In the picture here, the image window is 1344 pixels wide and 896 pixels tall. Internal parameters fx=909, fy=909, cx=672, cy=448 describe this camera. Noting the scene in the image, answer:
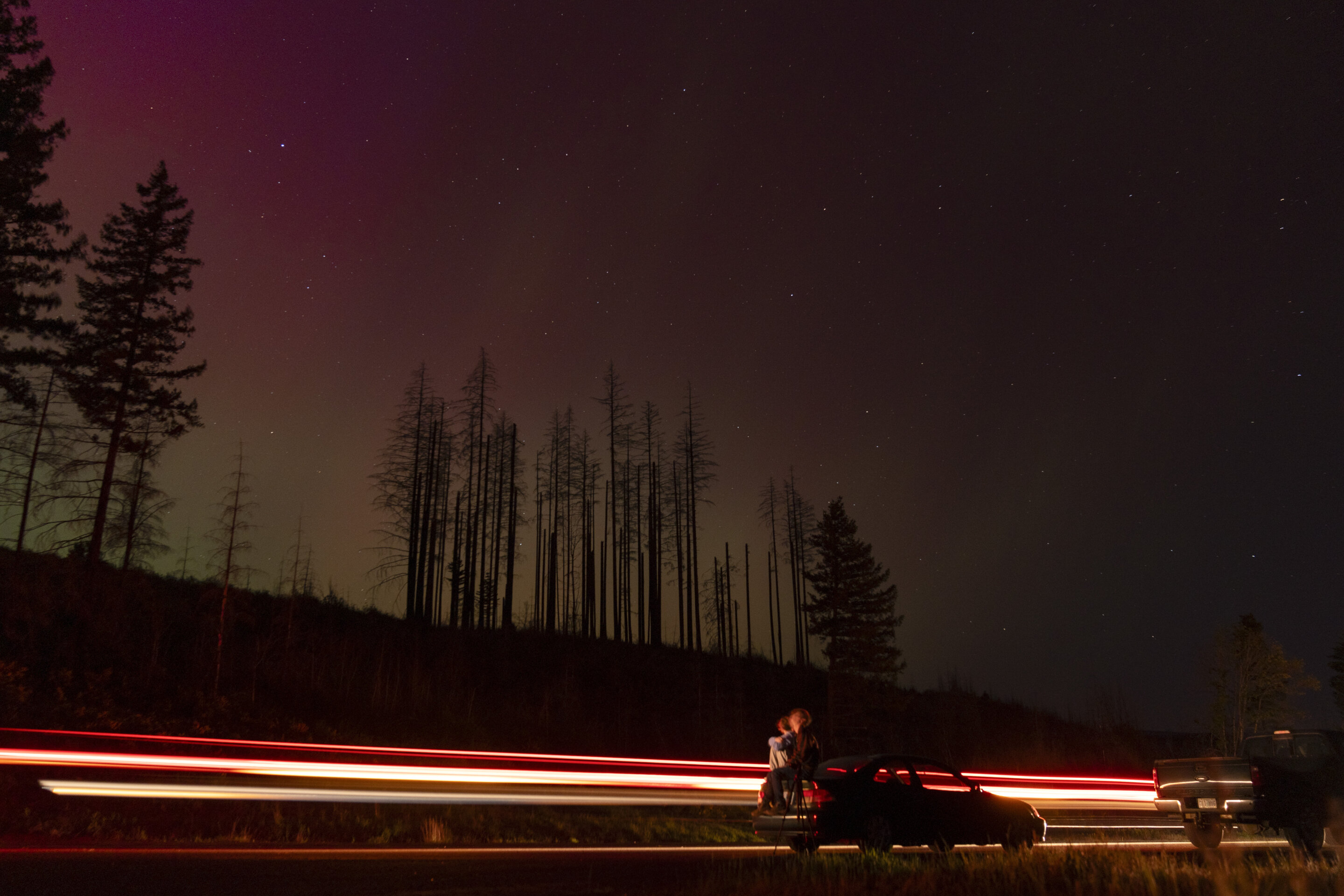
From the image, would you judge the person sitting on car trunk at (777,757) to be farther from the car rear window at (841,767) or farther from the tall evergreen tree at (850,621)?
the tall evergreen tree at (850,621)

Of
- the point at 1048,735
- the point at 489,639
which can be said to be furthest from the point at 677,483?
the point at 1048,735

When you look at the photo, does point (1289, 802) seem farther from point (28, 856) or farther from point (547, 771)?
point (28, 856)

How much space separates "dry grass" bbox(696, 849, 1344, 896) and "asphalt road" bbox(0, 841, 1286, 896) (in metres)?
0.76

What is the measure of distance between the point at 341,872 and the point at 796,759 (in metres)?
6.49

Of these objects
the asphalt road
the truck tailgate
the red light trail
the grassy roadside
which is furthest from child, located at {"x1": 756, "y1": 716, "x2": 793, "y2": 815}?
the truck tailgate

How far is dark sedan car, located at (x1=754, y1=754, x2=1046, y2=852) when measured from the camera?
13391 millimetres

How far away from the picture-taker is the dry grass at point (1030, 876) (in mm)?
7699

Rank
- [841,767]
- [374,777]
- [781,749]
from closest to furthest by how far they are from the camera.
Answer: [781,749] < [841,767] < [374,777]

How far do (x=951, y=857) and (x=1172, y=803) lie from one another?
825 centimetres

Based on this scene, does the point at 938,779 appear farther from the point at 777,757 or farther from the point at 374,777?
the point at 374,777

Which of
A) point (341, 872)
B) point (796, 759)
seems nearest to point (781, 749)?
point (796, 759)

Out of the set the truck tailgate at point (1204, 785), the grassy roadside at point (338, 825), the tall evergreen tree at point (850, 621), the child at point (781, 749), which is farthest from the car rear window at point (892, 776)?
the tall evergreen tree at point (850, 621)

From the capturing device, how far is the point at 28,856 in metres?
10.1

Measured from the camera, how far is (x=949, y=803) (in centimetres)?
1447
